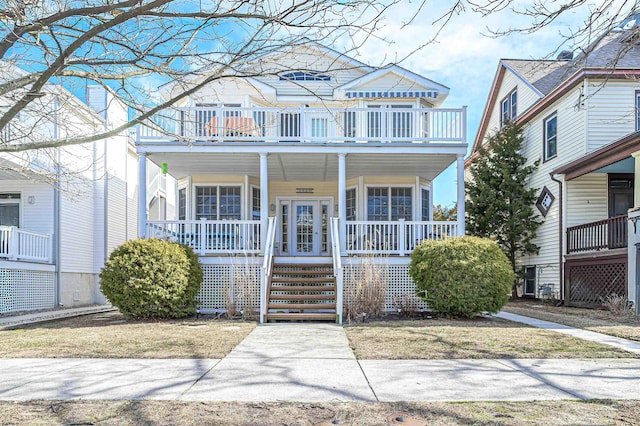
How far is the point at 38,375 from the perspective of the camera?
16.6 ft

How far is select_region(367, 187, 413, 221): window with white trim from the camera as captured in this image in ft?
50.3

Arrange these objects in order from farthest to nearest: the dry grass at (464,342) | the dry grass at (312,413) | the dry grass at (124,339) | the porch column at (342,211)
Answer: the porch column at (342,211), the dry grass at (124,339), the dry grass at (464,342), the dry grass at (312,413)

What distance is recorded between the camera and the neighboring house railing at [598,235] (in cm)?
1225

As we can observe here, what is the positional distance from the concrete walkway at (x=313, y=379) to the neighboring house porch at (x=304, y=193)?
168 inches

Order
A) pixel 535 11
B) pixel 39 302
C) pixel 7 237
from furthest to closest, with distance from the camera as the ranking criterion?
pixel 39 302, pixel 7 237, pixel 535 11

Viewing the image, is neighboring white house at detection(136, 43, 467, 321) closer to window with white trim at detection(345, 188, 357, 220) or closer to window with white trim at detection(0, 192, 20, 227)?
window with white trim at detection(345, 188, 357, 220)

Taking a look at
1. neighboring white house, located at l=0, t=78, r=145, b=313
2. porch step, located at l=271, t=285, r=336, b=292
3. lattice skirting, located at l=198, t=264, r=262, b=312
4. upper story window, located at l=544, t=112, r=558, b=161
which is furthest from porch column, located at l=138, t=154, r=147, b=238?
upper story window, located at l=544, t=112, r=558, b=161

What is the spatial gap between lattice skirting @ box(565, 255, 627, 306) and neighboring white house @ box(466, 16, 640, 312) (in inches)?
1.0

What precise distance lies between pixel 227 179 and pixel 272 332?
7.76 meters

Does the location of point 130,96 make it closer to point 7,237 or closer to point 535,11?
point 535,11

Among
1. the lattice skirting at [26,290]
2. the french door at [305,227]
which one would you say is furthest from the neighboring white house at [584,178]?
the lattice skirting at [26,290]

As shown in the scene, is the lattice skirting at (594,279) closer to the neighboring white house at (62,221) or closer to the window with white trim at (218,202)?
the window with white trim at (218,202)

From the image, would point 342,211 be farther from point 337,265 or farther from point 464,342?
point 464,342

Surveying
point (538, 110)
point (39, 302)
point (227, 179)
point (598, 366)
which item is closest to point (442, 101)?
point (538, 110)
